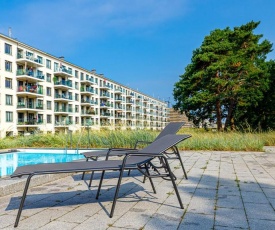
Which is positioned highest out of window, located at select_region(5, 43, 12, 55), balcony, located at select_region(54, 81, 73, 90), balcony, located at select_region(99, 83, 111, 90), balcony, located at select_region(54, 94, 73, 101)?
window, located at select_region(5, 43, 12, 55)

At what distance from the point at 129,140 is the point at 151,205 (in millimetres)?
7105

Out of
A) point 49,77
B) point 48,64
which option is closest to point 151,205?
point 49,77

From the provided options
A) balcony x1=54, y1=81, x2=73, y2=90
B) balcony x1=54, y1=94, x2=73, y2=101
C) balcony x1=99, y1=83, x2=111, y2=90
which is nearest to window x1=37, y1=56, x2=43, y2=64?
balcony x1=54, y1=81, x2=73, y2=90

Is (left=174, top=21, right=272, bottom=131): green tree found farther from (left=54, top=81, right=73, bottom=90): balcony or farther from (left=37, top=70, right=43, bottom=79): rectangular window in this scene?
(left=54, top=81, right=73, bottom=90): balcony

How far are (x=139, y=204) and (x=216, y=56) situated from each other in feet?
70.6

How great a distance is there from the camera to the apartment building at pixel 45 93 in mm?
30562

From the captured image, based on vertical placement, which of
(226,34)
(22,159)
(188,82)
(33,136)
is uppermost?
(226,34)

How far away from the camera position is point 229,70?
22547mm

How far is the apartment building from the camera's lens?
30562mm

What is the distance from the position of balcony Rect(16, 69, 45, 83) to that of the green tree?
1904 cm

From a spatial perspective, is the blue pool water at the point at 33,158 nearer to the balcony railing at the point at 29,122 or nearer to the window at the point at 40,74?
the balcony railing at the point at 29,122

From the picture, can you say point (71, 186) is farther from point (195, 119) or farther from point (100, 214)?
point (195, 119)

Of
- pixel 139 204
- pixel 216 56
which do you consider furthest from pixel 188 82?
pixel 139 204

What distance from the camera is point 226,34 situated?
24.5 meters
